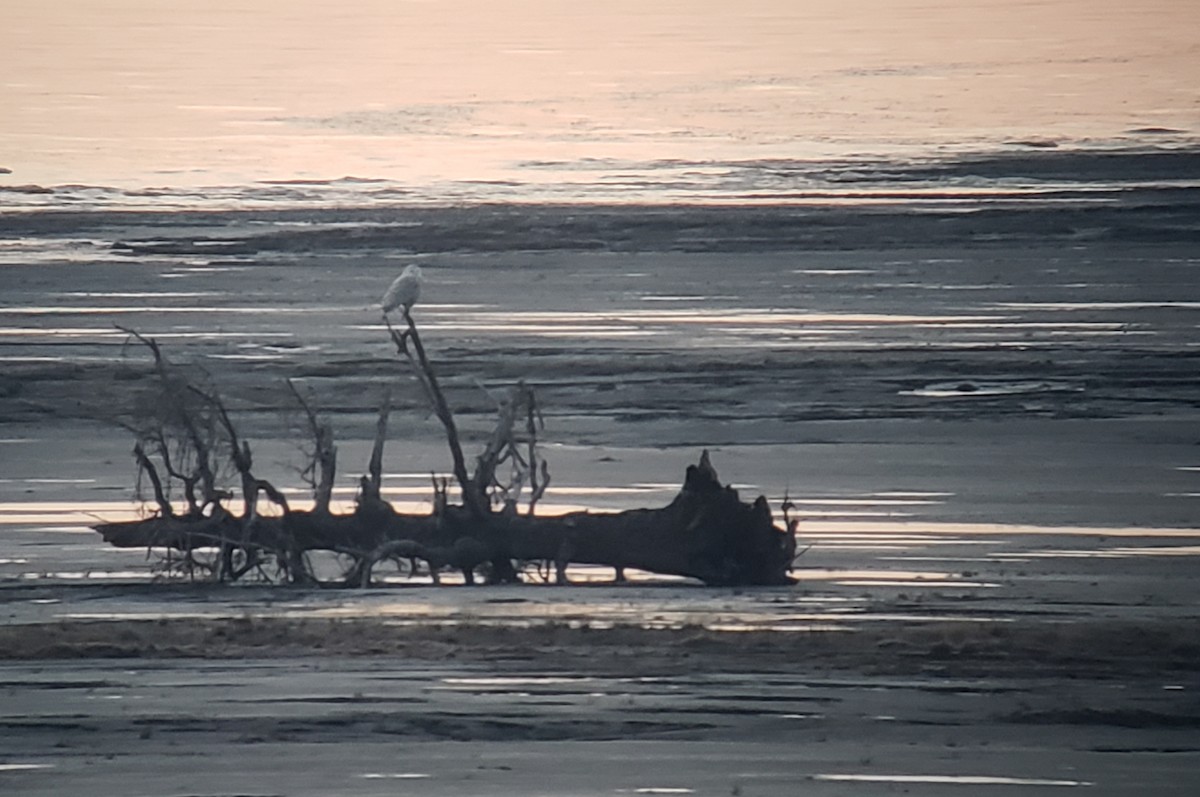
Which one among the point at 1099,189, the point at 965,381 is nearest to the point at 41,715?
the point at 965,381

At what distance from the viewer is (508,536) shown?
4.80 metres

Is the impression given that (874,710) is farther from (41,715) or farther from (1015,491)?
(41,715)

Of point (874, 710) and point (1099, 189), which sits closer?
point (874, 710)

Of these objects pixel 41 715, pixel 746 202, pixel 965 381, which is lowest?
pixel 41 715

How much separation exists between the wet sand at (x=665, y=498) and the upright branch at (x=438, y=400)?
0.04 metres

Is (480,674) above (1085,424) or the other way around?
the other way around

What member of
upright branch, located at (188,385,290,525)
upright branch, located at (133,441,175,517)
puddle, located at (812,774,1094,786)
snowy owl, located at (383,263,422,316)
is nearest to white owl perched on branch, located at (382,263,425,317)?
snowy owl, located at (383,263,422,316)

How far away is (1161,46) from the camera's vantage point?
4969mm

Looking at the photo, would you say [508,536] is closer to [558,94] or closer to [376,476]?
[376,476]

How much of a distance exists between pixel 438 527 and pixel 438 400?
0.35m

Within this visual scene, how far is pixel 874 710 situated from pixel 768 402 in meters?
0.92

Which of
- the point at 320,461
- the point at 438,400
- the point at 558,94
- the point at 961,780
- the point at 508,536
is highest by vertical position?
the point at 558,94

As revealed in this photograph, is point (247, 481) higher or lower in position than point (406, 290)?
lower

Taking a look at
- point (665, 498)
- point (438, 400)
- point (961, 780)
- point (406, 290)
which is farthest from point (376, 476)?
point (961, 780)
